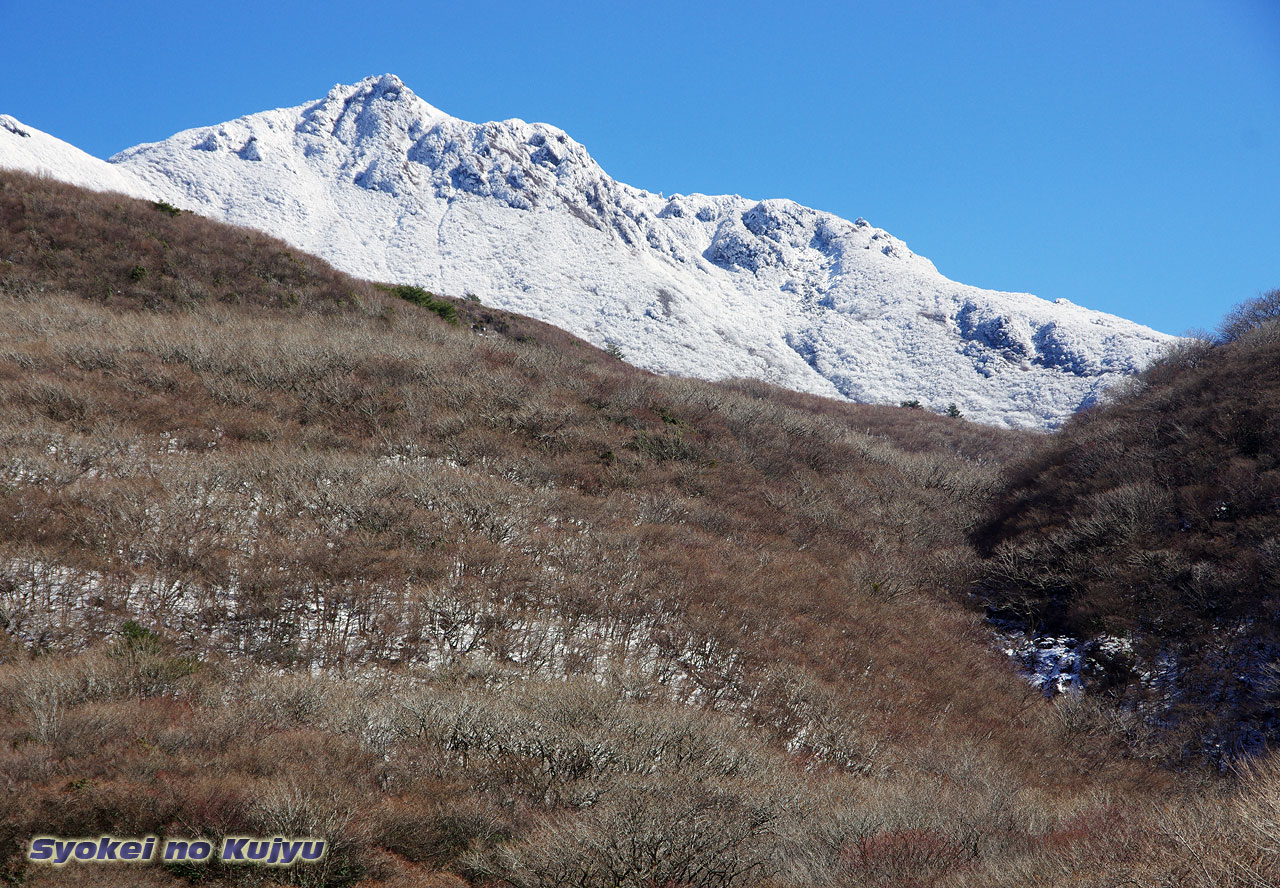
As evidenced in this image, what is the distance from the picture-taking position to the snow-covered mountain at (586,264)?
64250 mm

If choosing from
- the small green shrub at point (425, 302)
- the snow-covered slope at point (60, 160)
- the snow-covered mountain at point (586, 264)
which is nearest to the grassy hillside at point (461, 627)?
the small green shrub at point (425, 302)

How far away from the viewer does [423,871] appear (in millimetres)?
5652

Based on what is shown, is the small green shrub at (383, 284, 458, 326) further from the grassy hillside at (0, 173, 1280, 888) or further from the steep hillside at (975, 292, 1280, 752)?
the steep hillside at (975, 292, 1280, 752)

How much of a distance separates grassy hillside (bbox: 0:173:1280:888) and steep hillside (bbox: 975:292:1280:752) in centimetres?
203

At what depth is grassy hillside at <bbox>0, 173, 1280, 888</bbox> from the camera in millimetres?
5684

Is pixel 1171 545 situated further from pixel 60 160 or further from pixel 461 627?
pixel 60 160

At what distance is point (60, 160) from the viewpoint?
60.8m

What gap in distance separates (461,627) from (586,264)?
70.9 m

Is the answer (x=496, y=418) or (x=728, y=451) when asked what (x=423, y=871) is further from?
(x=728, y=451)

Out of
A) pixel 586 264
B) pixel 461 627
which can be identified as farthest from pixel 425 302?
pixel 586 264

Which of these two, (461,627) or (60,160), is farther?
(60,160)

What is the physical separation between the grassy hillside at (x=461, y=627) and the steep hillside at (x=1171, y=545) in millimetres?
2026

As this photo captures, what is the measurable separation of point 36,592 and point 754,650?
11741 mm

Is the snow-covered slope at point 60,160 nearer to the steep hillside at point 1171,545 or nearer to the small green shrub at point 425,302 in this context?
the small green shrub at point 425,302
